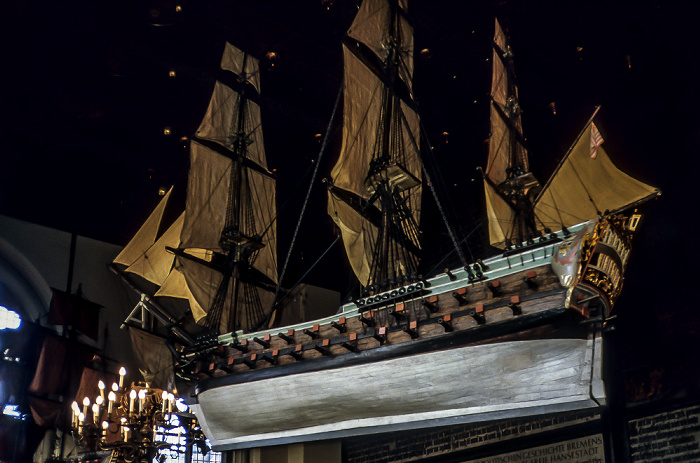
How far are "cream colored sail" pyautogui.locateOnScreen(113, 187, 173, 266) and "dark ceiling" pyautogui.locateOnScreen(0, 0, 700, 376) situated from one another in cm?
92

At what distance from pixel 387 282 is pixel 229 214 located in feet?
16.2

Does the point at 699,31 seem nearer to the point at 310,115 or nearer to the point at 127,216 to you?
the point at 310,115

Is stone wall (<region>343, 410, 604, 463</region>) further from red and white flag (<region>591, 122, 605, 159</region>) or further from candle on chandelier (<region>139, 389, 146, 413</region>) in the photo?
candle on chandelier (<region>139, 389, 146, 413</region>)

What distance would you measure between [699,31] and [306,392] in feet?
21.9

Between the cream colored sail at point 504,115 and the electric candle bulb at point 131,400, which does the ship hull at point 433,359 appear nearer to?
the electric candle bulb at point 131,400

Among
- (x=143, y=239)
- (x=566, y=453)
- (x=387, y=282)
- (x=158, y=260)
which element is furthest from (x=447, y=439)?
(x=143, y=239)

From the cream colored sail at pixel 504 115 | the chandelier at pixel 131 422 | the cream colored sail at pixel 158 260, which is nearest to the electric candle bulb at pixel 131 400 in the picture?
the chandelier at pixel 131 422

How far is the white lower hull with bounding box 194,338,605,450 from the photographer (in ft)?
21.4

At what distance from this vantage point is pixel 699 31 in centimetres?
927

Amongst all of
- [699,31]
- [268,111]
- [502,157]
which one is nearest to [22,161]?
[268,111]

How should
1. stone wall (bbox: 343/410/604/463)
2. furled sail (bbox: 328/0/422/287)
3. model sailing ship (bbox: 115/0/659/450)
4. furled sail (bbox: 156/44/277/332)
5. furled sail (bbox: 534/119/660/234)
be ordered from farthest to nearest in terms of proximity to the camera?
furled sail (bbox: 156/44/277/332)
stone wall (bbox: 343/410/604/463)
furled sail (bbox: 328/0/422/287)
furled sail (bbox: 534/119/660/234)
model sailing ship (bbox: 115/0/659/450)

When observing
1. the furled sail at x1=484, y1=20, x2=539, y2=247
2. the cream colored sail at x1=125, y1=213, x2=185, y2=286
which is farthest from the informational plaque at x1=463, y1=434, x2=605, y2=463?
the cream colored sail at x1=125, y1=213, x2=185, y2=286

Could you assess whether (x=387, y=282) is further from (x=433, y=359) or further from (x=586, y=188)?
(x=586, y=188)

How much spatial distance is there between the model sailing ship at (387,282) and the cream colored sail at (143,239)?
0.10 feet
